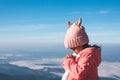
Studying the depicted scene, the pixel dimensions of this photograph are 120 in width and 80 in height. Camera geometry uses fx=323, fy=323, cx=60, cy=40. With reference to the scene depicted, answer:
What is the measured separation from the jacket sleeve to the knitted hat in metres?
0.27

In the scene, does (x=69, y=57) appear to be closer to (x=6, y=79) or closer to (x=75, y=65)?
(x=75, y=65)

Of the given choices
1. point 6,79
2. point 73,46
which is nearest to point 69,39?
point 73,46

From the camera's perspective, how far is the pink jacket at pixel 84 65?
16.0 ft

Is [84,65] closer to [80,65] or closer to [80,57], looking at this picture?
[80,65]

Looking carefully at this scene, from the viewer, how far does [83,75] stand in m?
4.89

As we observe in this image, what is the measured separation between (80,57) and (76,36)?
39 cm

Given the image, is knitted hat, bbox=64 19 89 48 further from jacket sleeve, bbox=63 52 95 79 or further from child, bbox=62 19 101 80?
jacket sleeve, bbox=63 52 95 79

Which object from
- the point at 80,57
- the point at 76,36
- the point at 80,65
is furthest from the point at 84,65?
the point at 76,36

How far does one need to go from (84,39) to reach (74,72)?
0.63 metres

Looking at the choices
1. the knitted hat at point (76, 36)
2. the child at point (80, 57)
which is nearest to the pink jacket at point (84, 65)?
the child at point (80, 57)

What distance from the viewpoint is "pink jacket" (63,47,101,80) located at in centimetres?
488

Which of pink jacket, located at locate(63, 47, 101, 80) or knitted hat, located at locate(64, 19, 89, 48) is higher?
knitted hat, located at locate(64, 19, 89, 48)

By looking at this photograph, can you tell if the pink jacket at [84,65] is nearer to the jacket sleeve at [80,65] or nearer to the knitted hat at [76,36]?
the jacket sleeve at [80,65]

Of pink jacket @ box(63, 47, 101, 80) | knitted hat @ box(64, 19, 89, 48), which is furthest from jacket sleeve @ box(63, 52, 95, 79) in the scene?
knitted hat @ box(64, 19, 89, 48)
